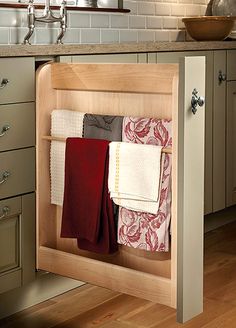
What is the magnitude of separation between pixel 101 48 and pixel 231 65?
4.05 ft

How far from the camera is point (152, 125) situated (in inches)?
92.9

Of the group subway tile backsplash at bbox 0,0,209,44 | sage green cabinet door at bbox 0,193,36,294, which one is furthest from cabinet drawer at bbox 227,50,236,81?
sage green cabinet door at bbox 0,193,36,294

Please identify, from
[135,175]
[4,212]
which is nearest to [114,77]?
[135,175]

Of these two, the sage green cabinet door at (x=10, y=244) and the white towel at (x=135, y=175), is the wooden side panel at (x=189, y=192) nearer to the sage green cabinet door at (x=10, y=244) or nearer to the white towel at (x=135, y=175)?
the white towel at (x=135, y=175)

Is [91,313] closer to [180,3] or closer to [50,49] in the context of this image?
[50,49]

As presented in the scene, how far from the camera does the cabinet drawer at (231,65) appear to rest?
4.12 m

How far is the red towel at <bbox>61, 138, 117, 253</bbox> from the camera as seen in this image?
248 centimetres

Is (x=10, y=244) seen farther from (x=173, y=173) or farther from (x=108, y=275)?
(x=173, y=173)

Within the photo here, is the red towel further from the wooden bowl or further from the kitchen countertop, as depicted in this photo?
the wooden bowl

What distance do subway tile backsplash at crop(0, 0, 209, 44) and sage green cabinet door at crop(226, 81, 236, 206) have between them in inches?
20.6

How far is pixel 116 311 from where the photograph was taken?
2.98 m

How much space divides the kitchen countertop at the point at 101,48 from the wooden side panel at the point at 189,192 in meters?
0.73

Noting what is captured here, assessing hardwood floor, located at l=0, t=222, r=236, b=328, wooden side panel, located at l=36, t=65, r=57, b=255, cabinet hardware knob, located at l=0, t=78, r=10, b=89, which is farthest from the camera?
hardwood floor, located at l=0, t=222, r=236, b=328

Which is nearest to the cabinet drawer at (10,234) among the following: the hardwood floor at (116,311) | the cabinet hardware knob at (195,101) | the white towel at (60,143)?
the white towel at (60,143)
